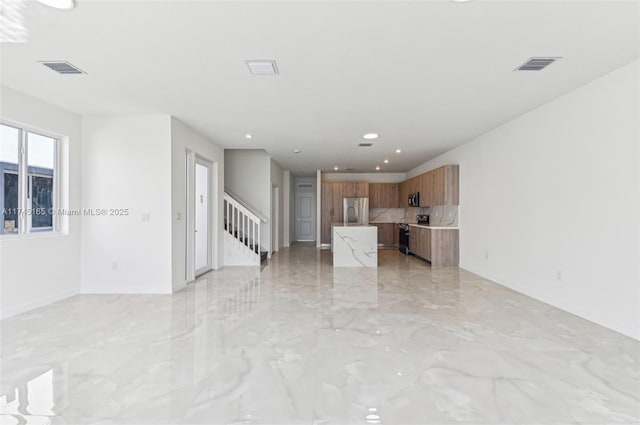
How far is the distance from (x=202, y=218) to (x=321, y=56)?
460 centimetres

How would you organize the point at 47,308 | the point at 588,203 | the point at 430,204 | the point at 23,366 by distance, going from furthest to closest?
1. the point at 430,204
2. the point at 47,308
3. the point at 588,203
4. the point at 23,366

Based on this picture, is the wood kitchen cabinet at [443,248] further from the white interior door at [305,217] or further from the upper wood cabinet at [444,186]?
the white interior door at [305,217]

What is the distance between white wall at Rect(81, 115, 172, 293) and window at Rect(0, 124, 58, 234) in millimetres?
430

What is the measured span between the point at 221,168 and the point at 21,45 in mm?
4471

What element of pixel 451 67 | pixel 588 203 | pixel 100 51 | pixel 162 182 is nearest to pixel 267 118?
pixel 162 182

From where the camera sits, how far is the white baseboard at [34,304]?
156 inches

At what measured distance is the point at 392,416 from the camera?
2.05 meters

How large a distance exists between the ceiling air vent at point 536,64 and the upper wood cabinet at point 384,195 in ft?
27.5

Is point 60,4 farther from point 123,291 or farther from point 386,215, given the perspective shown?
point 386,215

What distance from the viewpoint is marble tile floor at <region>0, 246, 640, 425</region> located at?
2102mm

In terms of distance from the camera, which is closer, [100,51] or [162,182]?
A: [100,51]

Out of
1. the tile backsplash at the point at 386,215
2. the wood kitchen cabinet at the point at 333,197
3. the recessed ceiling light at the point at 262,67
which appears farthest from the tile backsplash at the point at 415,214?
the recessed ceiling light at the point at 262,67

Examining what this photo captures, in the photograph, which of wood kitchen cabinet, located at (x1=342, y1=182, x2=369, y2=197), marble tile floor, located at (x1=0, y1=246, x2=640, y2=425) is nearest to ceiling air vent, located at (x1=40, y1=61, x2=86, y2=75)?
marble tile floor, located at (x1=0, y1=246, x2=640, y2=425)

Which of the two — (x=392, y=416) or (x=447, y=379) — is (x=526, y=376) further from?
(x=392, y=416)
